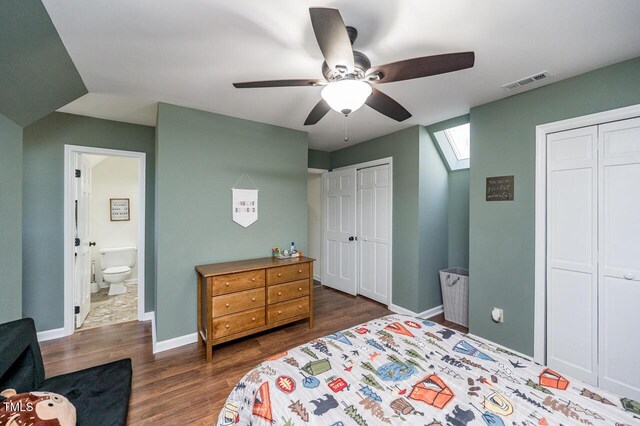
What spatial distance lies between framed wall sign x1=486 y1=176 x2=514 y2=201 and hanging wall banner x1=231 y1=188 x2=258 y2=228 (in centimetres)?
259

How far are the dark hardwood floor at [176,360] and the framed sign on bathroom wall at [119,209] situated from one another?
2.33 metres

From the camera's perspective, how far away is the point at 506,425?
0.95m

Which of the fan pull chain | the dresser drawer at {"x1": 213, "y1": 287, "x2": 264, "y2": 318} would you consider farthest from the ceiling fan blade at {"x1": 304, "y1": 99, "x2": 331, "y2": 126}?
the dresser drawer at {"x1": 213, "y1": 287, "x2": 264, "y2": 318}

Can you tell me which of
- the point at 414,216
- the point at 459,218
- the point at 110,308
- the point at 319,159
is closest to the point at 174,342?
the point at 110,308

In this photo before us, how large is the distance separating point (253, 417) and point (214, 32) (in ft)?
6.87

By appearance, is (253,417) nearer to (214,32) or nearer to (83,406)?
(83,406)

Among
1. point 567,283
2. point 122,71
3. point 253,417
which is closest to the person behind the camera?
point 253,417

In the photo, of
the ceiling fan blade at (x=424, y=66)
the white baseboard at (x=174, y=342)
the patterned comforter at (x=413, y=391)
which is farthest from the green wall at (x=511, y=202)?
the white baseboard at (x=174, y=342)

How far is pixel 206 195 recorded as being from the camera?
2.84 metres

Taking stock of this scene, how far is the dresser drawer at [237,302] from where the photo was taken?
2455 millimetres

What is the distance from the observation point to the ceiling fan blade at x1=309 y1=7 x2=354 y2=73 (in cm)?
106

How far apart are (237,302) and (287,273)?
0.61 meters

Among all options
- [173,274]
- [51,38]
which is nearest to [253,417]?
[173,274]

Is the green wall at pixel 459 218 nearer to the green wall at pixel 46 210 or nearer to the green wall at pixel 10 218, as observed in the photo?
the green wall at pixel 10 218
